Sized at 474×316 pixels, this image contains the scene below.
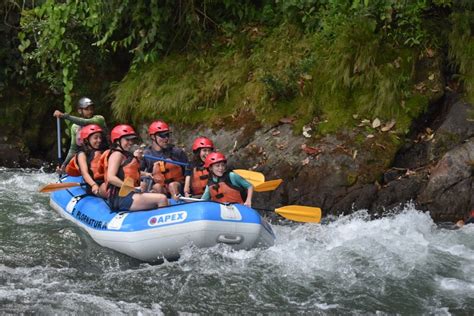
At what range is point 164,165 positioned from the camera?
7.79 meters

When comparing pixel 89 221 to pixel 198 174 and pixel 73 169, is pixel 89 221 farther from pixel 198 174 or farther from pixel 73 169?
pixel 198 174

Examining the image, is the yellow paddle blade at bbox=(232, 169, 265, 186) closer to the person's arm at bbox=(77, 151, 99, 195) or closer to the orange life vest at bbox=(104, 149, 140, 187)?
the orange life vest at bbox=(104, 149, 140, 187)

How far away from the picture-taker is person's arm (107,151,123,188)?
21.5ft

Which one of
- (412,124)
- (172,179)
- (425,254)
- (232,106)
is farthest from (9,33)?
(425,254)

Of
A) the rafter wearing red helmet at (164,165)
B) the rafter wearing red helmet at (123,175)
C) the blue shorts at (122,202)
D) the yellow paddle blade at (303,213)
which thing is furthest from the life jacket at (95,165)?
the yellow paddle blade at (303,213)

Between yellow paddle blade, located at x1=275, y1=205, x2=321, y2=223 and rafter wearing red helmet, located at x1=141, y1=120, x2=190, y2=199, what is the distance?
1522 millimetres

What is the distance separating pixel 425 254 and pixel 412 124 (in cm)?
225

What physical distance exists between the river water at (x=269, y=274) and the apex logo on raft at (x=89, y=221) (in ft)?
0.49

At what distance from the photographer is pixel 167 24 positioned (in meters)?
10.1

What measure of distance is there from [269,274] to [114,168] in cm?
193

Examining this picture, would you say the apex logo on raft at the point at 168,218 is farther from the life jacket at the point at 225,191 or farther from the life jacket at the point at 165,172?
the life jacket at the point at 165,172

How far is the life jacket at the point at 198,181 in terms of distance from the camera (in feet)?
24.4

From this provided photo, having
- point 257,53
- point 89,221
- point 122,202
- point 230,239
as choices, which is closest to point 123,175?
point 122,202

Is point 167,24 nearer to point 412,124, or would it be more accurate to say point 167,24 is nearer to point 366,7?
point 366,7
